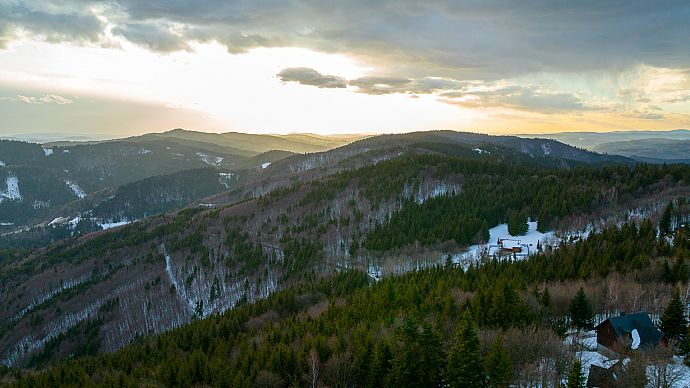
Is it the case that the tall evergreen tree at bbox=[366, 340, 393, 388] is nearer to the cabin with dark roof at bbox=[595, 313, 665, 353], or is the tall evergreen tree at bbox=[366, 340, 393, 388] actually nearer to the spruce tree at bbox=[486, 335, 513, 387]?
the spruce tree at bbox=[486, 335, 513, 387]

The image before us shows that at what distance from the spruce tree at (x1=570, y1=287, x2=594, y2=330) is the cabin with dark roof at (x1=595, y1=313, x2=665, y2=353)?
7.16 meters

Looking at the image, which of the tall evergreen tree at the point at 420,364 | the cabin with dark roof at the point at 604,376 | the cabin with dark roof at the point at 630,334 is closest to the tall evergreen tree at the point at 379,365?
the tall evergreen tree at the point at 420,364

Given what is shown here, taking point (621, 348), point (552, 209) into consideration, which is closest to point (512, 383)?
point (621, 348)

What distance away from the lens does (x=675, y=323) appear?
161ft

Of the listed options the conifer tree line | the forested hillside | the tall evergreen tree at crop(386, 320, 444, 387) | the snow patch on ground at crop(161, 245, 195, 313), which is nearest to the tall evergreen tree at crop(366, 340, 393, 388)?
the conifer tree line

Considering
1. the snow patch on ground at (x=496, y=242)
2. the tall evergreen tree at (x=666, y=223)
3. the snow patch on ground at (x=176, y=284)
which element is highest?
the tall evergreen tree at (x=666, y=223)

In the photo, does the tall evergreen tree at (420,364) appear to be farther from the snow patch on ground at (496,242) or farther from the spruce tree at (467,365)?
the snow patch on ground at (496,242)

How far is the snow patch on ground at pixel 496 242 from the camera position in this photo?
4683 inches

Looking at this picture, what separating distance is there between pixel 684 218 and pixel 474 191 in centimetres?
7451

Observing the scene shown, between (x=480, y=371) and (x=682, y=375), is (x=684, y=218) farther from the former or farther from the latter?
(x=480, y=371)

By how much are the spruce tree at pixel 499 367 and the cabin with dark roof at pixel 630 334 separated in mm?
13924

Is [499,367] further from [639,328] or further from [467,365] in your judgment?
[639,328]

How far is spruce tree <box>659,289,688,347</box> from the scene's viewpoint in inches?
1924

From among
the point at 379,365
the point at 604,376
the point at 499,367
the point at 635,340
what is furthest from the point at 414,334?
the point at 635,340
